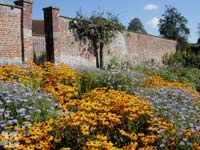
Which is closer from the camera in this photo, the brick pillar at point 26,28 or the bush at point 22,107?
the bush at point 22,107

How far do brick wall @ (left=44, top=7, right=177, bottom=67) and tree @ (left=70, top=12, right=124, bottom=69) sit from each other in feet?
1.26

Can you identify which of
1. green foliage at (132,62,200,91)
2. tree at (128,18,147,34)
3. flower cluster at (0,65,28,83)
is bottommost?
green foliage at (132,62,200,91)

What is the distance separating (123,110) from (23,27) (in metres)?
8.88

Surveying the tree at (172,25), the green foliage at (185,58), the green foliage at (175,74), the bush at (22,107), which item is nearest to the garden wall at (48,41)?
the green foliage at (175,74)

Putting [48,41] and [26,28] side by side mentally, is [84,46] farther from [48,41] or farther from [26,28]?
[26,28]

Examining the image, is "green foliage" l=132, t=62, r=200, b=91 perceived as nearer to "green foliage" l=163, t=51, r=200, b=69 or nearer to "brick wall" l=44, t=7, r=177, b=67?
"brick wall" l=44, t=7, r=177, b=67

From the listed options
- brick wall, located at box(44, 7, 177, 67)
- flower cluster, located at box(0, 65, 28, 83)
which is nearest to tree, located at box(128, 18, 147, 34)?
brick wall, located at box(44, 7, 177, 67)

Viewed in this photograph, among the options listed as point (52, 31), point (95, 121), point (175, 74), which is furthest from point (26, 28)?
point (95, 121)

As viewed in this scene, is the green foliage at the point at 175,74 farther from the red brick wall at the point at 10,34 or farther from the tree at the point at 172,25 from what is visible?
the tree at the point at 172,25

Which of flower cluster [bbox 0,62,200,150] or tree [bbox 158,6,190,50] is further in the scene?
tree [bbox 158,6,190,50]

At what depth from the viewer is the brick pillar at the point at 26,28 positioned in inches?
551

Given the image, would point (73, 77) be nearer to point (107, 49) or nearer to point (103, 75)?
point (103, 75)

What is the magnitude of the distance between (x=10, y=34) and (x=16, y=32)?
30 cm

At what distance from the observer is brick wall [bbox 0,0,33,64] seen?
43.6 ft
